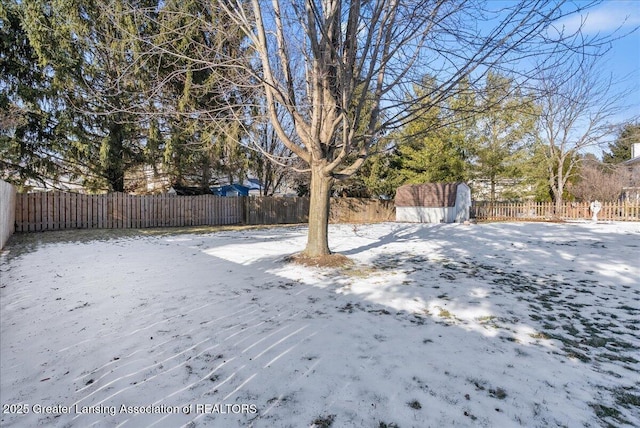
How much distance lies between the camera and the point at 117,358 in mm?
2443

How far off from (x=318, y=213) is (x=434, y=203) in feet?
42.9

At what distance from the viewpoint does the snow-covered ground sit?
185cm

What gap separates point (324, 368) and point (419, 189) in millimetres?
16988

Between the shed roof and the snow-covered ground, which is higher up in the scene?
the shed roof

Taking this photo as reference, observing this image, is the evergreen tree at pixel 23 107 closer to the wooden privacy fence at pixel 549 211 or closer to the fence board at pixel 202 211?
the fence board at pixel 202 211

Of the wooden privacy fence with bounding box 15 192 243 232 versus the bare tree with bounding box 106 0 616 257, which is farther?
the wooden privacy fence with bounding box 15 192 243 232

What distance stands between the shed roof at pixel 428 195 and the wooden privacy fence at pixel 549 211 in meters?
4.87

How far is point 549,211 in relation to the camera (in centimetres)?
1827

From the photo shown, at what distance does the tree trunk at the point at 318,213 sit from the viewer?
5.96 m

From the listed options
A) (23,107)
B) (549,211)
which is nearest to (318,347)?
(23,107)

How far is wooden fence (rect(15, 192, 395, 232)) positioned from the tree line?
146cm

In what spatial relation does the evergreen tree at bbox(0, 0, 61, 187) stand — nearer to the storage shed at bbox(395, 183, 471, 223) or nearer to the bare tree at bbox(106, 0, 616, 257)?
the bare tree at bbox(106, 0, 616, 257)

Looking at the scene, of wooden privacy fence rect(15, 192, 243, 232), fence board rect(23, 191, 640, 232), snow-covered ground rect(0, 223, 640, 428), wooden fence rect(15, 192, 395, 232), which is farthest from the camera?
fence board rect(23, 191, 640, 232)

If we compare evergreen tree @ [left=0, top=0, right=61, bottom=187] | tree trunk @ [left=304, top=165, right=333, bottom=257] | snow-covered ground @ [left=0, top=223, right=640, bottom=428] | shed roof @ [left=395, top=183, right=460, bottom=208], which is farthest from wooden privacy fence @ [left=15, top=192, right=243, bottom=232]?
tree trunk @ [left=304, top=165, right=333, bottom=257]
